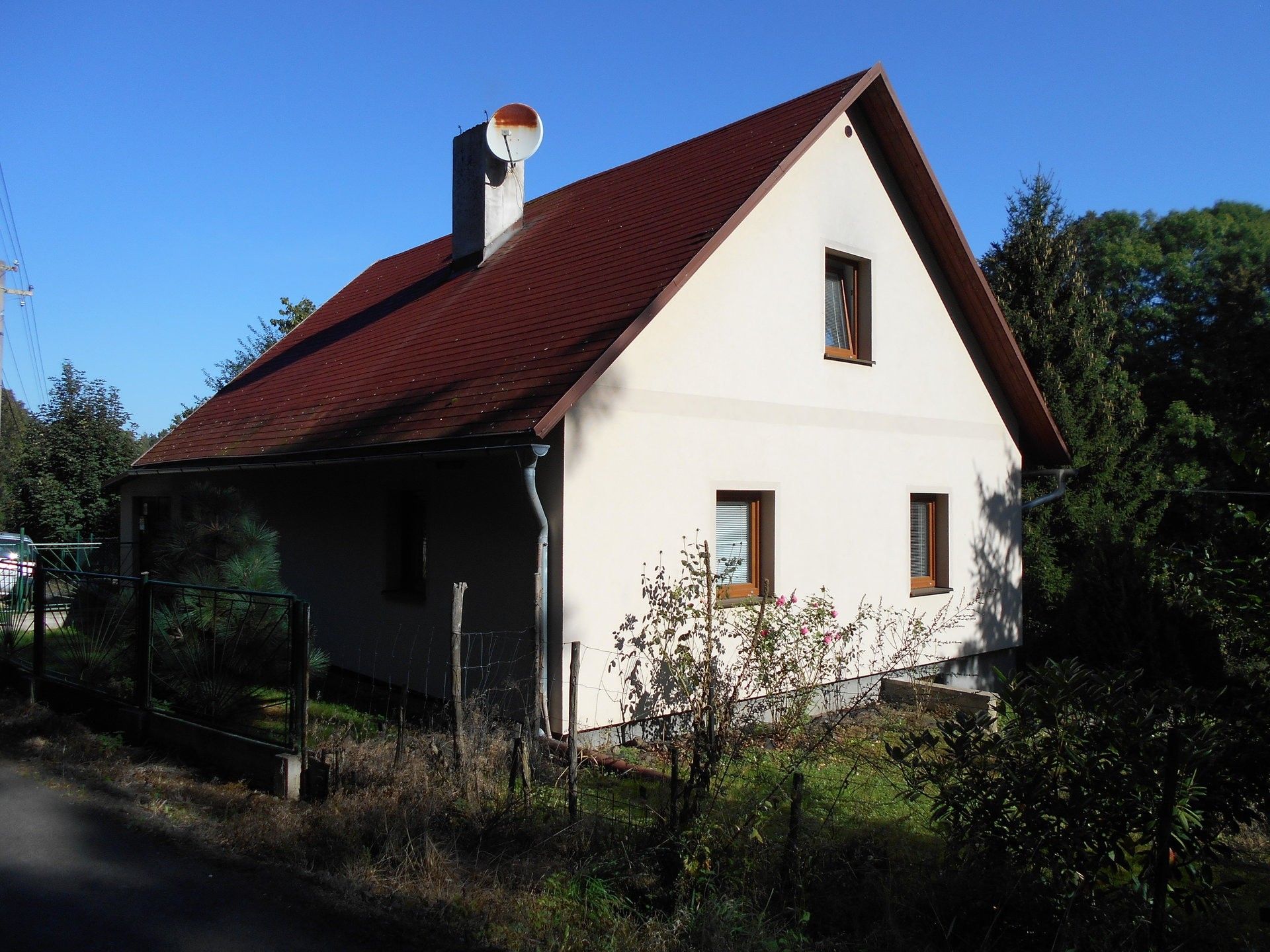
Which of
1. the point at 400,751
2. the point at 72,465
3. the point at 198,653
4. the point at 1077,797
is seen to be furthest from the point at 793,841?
the point at 72,465

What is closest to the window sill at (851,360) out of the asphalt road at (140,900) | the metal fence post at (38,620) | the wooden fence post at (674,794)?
the wooden fence post at (674,794)

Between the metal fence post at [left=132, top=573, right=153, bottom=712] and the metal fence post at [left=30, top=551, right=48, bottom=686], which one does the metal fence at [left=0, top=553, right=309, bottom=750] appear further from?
the metal fence post at [left=30, top=551, right=48, bottom=686]

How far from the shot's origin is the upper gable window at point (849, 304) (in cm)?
1133

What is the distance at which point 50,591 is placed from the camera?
997 cm

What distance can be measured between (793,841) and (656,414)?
4.61 metres

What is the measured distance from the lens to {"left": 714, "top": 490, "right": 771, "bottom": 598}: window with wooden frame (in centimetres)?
971

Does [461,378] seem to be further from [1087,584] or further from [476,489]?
[1087,584]

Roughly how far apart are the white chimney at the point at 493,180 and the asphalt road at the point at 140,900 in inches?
368

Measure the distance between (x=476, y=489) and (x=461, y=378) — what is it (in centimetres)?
117

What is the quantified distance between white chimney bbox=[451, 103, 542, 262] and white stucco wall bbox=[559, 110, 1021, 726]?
197 inches

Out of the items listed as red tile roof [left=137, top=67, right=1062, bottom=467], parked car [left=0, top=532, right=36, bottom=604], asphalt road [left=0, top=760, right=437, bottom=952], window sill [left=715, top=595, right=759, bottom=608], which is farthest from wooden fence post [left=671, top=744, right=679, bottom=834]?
parked car [left=0, top=532, right=36, bottom=604]

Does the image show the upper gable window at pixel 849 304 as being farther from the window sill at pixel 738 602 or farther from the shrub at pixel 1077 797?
the shrub at pixel 1077 797

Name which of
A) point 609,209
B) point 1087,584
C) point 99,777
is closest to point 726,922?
point 99,777

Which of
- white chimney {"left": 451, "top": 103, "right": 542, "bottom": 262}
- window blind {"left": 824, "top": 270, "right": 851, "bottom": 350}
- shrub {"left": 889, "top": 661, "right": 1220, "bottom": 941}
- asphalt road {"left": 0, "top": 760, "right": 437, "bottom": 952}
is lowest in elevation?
asphalt road {"left": 0, "top": 760, "right": 437, "bottom": 952}
